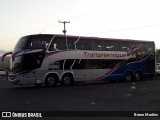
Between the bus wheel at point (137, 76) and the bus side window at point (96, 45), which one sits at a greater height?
the bus side window at point (96, 45)

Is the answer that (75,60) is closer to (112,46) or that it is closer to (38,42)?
(38,42)

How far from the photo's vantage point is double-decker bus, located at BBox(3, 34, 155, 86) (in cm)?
2277

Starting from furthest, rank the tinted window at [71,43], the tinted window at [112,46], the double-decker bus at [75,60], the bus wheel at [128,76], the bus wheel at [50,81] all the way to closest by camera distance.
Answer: the bus wheel at [128,76], the tinted window at [112,46], the tinted window at [71,43], the bus wheel at [50,81], the double-decker bus at [75,60]

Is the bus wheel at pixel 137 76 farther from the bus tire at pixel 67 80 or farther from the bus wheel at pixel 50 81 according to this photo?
the bus wheel at pixel 50 81

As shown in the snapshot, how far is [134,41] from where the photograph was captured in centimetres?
2895

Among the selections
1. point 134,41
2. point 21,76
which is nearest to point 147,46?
point 134,41

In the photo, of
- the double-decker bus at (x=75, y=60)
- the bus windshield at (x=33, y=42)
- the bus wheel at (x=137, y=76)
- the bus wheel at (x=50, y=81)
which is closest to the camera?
the bus windshield at (x=33, y=42)

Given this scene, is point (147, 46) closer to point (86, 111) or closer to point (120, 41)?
point (120, 41)

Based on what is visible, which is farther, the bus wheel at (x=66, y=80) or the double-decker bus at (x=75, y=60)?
the bus wheel at (x=66, y=80)

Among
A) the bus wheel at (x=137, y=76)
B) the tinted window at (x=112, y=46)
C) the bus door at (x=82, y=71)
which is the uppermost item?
the tinted window at (x=112, y=46)

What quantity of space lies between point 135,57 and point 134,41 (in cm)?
133

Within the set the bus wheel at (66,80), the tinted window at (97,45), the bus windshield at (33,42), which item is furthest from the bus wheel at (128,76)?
the bus windshield at (33,42)

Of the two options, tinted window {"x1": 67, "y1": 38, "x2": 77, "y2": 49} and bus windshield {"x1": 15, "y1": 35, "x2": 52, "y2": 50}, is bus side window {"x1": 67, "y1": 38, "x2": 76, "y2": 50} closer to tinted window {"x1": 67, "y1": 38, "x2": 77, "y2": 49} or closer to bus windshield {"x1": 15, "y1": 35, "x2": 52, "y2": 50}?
tinted window {"x1": 67, "y1": 38, "x2": 77, "y2": 49}

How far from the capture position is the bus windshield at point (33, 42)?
22.6 metres
